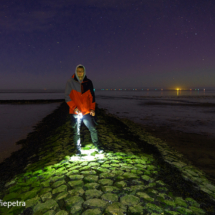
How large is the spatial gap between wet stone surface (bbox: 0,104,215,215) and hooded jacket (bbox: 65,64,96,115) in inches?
65.9

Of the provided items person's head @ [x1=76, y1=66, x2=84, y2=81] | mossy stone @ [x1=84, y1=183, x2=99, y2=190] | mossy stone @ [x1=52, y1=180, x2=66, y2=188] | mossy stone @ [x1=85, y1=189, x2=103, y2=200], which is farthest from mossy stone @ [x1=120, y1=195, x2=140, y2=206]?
person's head @ [x1=76, y1=66, x2=84, y2=81]

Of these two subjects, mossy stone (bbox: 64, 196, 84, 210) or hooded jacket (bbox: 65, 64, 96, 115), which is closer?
mossy stone (bbox: 64, 196, 84, 210)

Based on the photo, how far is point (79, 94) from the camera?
14.7 feet

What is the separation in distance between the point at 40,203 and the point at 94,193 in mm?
1053

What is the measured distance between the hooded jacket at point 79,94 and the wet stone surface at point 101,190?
167 cm

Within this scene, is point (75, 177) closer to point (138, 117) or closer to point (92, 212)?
point (92, 212)

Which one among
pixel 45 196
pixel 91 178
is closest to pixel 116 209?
pixel 91 178

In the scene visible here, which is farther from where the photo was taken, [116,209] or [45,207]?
[45,207]

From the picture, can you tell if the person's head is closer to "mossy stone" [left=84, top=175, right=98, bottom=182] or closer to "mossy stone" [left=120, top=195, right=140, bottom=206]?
"mossy stone" [left=84, top=175, right=98, bottom=182]

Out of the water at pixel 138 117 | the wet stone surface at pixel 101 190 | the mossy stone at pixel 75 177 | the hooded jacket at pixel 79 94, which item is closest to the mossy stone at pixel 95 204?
the wet stone surface at pixel 101 190

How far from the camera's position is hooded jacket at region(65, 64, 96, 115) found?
4391mm

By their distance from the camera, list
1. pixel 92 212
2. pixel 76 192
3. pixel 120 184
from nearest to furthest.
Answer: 1. pixel 92 212
2. pixel 76 192
3. pixel 120 184

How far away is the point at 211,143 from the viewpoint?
788cm

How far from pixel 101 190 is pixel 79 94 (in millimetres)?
2610
